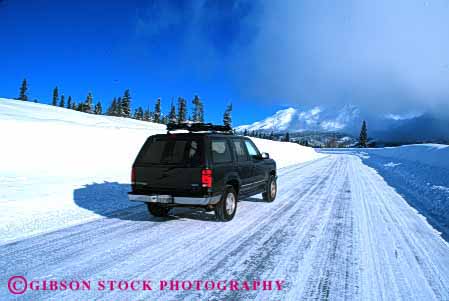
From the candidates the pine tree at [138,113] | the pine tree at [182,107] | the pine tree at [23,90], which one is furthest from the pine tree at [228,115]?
the pine tree at [23,90]

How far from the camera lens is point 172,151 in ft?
21.8

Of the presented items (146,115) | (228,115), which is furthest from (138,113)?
(228,115)

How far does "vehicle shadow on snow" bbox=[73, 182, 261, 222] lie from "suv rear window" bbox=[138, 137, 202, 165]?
1.43m

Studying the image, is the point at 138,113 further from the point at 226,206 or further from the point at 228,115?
the point at 226,206

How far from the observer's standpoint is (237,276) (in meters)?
4.09

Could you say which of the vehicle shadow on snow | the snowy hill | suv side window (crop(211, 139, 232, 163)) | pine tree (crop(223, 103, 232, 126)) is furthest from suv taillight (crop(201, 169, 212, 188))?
pine tree (crop(223, 103, 232, 126))

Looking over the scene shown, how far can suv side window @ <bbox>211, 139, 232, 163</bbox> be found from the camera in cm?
665

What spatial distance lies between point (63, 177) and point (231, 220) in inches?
279

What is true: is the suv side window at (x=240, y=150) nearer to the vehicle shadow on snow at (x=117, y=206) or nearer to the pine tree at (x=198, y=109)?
the vehicle shadow on snow at (x=117, y=206)

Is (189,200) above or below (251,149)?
below

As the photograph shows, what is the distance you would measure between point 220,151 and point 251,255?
2.71m

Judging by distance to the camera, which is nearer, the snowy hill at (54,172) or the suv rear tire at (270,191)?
the snowy hill at (54,172)

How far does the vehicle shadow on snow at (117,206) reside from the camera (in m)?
7.17

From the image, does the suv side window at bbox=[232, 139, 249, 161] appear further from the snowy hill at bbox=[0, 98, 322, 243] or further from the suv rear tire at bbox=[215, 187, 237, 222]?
the snowy hill at bbox=[0, 98, 322, 243]
